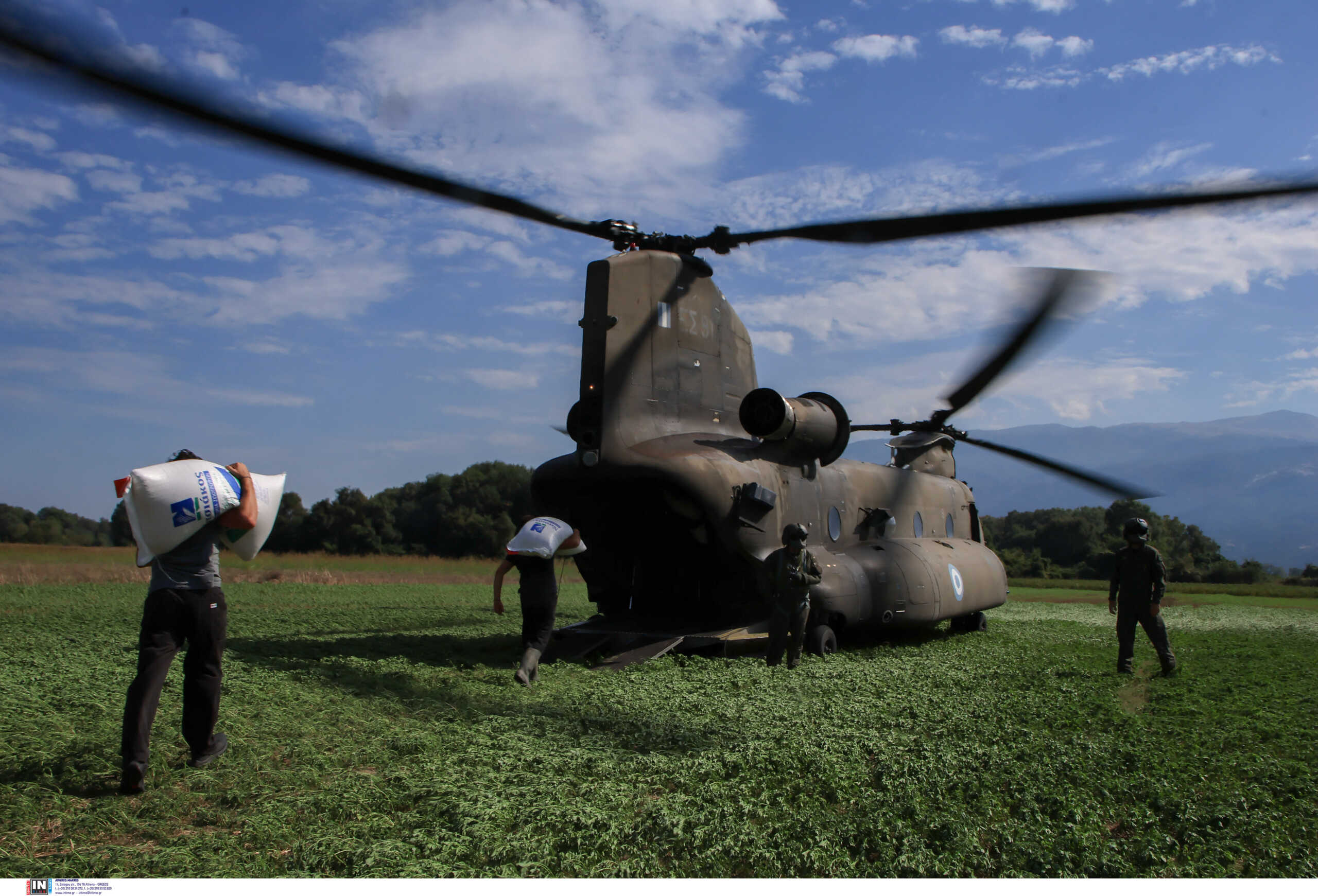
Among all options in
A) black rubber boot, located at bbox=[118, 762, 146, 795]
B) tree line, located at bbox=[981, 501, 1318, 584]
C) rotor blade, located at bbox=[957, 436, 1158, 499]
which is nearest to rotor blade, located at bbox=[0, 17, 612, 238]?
black rubber boot, located at bbox=[118, 762, 146, 795]

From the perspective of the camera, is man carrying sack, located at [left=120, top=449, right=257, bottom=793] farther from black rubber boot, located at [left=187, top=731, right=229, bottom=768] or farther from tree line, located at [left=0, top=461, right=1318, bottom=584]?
tree line, located at [left=0, top=461, right=1318, bottom=584]

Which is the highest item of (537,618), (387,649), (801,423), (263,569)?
(801,423)

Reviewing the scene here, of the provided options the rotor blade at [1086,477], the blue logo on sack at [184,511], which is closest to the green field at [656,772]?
the blue logo on sack at [184,511]

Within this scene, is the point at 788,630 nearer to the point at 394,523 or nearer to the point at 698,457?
the point at 698,457

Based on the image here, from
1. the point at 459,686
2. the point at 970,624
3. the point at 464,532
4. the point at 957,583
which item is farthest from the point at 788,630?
the point at 464,532

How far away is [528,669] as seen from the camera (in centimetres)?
674

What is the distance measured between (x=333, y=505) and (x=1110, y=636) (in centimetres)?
3938

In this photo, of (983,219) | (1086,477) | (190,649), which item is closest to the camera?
(190,649)

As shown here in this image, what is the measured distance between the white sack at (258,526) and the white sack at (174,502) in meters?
0.03

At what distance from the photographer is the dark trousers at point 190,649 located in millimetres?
3969

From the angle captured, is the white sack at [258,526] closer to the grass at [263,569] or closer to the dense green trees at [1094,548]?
the grass at [263,569]

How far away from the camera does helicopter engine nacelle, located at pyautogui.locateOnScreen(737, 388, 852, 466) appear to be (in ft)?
29.6

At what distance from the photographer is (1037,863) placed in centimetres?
313

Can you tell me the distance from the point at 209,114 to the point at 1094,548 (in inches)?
1853
